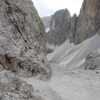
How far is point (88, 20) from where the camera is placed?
8069cm

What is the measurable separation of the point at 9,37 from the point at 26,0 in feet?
12.8

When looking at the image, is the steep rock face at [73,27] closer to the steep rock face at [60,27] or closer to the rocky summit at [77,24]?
the rocky summit at [77,24]

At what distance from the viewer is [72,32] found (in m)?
94.9

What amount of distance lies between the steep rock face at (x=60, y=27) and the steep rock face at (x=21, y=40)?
8978 centimetres

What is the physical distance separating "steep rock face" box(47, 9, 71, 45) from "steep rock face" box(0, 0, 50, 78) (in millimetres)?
89777

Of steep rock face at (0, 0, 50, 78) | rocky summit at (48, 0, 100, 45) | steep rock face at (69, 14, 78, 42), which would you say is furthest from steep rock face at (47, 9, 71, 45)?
steep rock face at (0, 0, 50, 78)

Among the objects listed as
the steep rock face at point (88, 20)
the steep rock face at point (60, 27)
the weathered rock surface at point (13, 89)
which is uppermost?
the steep rock face at point (60, 27)

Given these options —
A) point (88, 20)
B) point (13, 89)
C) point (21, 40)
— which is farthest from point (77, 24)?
point (13, 89)

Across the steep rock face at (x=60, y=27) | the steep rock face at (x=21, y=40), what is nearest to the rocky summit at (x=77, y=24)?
the steep rock face at (x=60, y=27)

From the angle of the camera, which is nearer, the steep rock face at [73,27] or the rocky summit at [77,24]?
the rocky summit at [77,24]

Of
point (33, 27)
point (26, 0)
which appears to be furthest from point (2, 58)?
point (26, 0)

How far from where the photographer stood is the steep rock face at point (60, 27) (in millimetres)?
107562

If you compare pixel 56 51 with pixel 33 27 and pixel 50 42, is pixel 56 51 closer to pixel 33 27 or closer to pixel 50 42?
pixel 50 42

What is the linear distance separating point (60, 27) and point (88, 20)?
2929 cm
